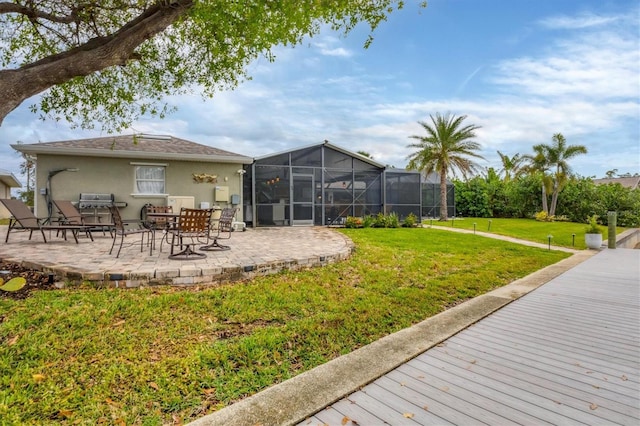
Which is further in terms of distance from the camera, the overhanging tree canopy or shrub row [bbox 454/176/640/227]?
shrub row [bbox 454/176/640/227]

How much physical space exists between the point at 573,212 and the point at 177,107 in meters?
25.6

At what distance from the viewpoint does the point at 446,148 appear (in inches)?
783

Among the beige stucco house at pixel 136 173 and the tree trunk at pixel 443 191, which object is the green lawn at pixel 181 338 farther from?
the tree trunk at pixel 443 191

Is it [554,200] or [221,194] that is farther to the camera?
[554,200]

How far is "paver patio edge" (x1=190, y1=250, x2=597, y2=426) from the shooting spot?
2.15 m

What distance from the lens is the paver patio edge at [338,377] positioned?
84.5 inches

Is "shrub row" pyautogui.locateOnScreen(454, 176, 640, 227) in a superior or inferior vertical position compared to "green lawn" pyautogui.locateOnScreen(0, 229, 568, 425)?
superior

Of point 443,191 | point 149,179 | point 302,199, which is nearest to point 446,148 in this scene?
point 443,191

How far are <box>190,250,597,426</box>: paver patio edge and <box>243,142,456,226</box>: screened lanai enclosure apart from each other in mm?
11442

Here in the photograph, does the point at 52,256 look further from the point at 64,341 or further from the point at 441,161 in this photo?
the point at 441,161

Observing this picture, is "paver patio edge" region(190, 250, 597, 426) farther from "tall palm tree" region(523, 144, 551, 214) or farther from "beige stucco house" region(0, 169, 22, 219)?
"beige stucco house" region(0, 169, 22, 219)

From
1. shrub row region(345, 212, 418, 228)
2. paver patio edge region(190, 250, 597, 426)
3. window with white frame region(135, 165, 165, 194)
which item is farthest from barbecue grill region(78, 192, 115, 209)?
paver patio edge region(190, 250, 597, 426)

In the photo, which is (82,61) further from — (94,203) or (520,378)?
(94,203)

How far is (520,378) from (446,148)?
1912 centimetres
